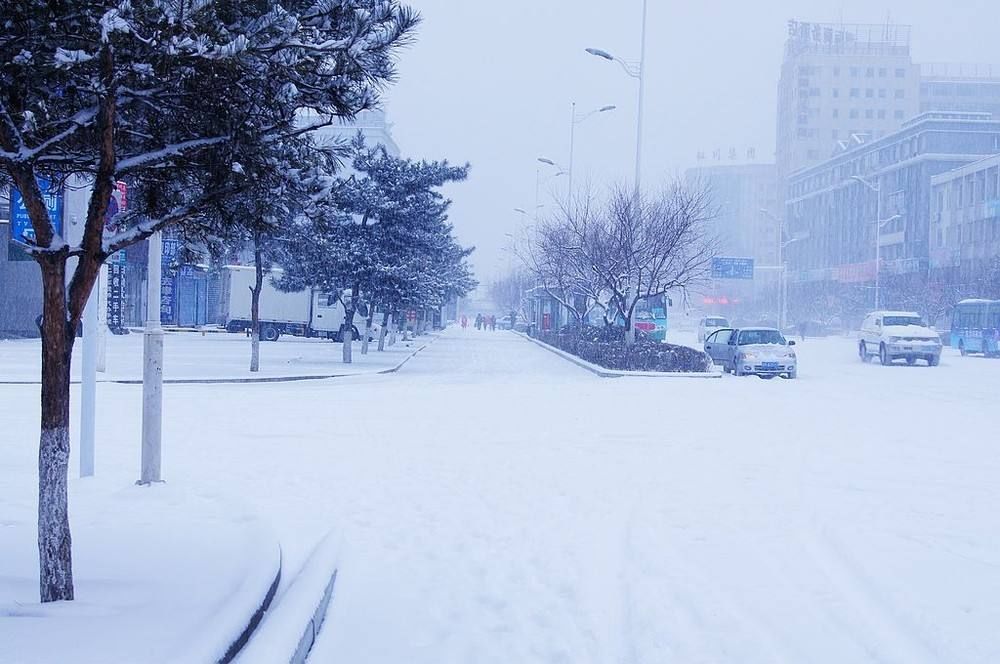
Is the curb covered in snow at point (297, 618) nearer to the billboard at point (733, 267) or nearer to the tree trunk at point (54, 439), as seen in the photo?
the tree trunk at point (54, 439)

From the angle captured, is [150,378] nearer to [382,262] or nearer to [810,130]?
[382,262]

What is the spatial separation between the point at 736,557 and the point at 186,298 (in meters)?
60.1

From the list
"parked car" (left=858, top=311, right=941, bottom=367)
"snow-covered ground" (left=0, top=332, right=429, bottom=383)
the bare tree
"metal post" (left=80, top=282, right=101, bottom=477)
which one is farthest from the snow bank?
"parked car" (left=858, top=311, right=941, bottom=367)

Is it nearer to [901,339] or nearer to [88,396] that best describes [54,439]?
[88,396]

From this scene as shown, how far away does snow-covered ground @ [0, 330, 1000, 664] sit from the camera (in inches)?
207

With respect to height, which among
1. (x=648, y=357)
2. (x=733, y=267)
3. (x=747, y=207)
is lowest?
(x=648, y=357)

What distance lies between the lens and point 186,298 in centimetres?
6300

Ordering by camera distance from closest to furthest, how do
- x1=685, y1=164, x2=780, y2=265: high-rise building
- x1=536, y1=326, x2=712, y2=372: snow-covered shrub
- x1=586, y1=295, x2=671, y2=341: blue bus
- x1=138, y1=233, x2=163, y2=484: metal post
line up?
x1=138, y1=233, x2=163, y2=484: metal post
x1=536, y1=326, x2=712, y2=372: snow-covered shrub
x1=586, y1=295, x2=671, y2=341: blue bus
x1=685, y1=164, x2=780, y2=265: high-rise building

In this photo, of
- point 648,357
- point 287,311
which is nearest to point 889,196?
point 287,311

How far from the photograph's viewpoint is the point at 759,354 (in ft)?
93.0

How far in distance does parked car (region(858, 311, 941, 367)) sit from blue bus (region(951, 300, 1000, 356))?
29.8 ft

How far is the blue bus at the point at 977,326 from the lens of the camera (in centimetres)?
4419

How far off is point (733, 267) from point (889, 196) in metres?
36.6

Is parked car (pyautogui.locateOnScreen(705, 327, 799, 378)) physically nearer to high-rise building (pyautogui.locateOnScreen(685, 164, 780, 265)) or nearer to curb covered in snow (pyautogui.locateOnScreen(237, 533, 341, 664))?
curb covered in snow (pyautogui.locateOnScreen(237, 533, 341, 664))
